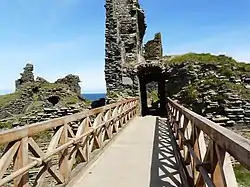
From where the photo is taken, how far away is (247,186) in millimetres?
9336

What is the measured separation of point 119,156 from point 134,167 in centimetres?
99

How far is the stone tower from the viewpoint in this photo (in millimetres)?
18344

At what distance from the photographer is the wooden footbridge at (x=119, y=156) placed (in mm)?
2557

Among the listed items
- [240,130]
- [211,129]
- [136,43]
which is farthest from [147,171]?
[136,43]

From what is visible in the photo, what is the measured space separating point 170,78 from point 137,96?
83.3 inches

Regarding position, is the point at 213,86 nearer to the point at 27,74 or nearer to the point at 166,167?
the point at 166,167

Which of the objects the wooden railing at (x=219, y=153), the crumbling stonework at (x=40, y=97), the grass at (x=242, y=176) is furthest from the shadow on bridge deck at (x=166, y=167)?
A: the crumbling stonework at (x=40, y=97)

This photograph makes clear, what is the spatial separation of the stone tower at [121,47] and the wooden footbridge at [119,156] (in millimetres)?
9814

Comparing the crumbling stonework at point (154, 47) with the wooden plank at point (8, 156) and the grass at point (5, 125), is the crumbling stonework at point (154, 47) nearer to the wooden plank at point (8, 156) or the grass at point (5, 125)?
the grass at point (5, 125)

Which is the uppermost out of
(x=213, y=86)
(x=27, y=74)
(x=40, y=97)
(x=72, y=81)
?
(x=27, y=74)

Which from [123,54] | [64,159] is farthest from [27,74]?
[64,159]

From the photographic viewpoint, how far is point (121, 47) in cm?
1847

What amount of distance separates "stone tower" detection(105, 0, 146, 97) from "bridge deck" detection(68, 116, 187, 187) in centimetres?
1046

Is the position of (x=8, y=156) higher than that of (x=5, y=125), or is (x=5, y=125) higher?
(x=8, y=156)
